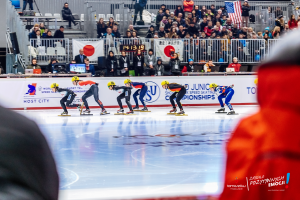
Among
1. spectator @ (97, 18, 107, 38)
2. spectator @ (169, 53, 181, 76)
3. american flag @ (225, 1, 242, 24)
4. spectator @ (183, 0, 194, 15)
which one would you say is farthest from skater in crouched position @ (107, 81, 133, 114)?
american flag @ (225, 1, 242, 24)

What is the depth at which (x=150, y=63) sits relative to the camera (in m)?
17.2

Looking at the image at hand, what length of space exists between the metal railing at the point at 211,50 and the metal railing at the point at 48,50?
5.96 metres

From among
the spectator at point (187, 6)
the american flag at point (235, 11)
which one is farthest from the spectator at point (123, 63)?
the american flag at point (235, 11)

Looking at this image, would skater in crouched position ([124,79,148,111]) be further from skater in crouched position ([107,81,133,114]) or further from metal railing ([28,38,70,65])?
metal railing ([28,38,70,65])

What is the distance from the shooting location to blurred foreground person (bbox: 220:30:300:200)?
855 millimetres

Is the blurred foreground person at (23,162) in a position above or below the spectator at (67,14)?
below

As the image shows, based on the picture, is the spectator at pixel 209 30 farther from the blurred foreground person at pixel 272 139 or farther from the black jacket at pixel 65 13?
the blurred foreground person at pixel 272 139

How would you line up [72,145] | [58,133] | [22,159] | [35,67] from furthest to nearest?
[35,67], [58,133], [72,145], [22,159]

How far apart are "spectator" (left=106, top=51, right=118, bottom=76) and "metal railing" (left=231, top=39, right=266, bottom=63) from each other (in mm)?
5659

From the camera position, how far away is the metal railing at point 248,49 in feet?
60.3

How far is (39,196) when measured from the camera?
2.44ft

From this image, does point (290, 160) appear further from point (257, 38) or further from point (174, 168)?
point (257, 38)

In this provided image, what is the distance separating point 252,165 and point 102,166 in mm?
5221

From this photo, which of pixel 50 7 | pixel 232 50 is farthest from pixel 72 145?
pixel 50 7
